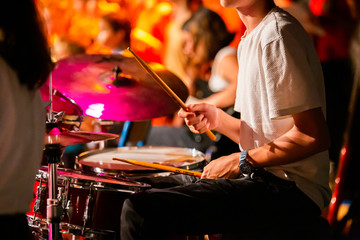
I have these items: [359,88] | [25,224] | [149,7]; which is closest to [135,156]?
[25,224]

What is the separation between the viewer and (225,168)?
158cm

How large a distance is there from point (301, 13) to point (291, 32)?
227 centimetres

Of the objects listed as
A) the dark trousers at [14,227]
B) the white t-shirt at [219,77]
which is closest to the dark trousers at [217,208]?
the dark trousers at [14,227]

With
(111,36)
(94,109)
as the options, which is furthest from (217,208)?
(111,36)

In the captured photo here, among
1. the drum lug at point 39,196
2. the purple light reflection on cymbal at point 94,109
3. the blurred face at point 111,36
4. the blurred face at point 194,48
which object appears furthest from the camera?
the blurred face at point 194,48

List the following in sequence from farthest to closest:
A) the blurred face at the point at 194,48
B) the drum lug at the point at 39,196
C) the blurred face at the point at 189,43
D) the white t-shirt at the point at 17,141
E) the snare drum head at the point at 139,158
Answer: the blurred face at the point at 189,43
the blurred face at the point at 194,48
the snare drum head at the point at 139,158
the drum lug at the point at 39,196
the white t-shirt at the point at 17,141

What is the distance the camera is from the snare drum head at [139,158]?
189cm

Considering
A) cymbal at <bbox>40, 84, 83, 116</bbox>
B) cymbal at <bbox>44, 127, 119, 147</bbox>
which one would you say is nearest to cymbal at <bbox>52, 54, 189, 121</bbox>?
cymbal at <bbox>40, 84, 83, 116</bbox>

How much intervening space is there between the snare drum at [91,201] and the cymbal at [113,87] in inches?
17.6

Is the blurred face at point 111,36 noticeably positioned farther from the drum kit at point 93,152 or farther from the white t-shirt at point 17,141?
the white t-shirt at point 17,141

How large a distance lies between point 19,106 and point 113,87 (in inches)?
41.6

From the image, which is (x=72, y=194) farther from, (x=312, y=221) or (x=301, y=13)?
(x=301, y=13)

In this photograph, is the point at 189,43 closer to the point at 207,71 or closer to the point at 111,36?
the point at 207,71

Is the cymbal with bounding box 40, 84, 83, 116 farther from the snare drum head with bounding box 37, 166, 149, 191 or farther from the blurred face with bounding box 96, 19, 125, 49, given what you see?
the blurred face with bounding box 96, 19, 125, 49
